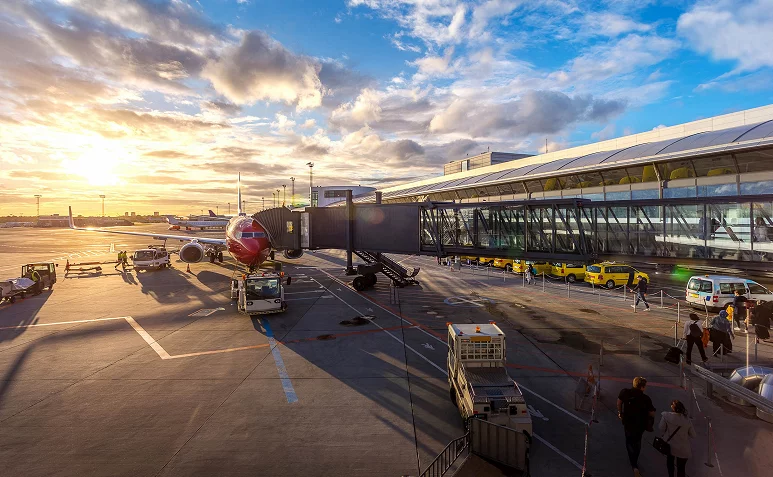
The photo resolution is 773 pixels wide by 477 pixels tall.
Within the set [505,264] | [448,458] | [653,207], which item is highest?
[653,207]

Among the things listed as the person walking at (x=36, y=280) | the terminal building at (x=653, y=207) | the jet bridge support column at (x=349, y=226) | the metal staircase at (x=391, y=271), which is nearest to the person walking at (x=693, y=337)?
the terminal building at (x=653, y=207)

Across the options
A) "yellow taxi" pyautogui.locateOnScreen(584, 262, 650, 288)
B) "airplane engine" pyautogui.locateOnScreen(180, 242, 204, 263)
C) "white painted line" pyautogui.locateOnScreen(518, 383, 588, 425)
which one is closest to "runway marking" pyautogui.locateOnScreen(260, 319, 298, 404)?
"white painted line" pyautogui.locateOnScreen(518, 383, 588, 425)

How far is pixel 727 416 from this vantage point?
1104 cm

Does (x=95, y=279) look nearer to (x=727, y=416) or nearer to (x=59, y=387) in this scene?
(x=59, y=387)

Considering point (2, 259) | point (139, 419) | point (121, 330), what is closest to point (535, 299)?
point (139, 419)

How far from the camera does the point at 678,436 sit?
7.98 m

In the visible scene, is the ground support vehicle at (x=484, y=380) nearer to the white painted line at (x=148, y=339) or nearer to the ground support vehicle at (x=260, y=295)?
the white painted line at (x=148, y=339)

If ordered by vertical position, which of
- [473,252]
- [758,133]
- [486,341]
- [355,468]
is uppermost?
[758,133]

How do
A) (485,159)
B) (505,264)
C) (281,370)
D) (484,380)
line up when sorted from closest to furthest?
(484,380) < (281,370) < (505,264) < (485,159)

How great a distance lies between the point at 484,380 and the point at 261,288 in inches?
665

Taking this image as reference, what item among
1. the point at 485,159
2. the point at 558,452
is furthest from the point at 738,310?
the point at 485,159

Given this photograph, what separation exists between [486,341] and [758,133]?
95.6 feet

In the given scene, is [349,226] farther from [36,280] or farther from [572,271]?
[36,280]

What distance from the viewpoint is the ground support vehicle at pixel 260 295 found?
2228cm
